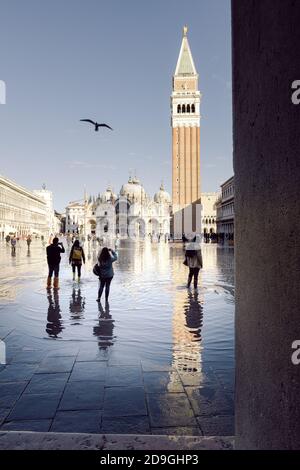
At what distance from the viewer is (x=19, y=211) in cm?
9125

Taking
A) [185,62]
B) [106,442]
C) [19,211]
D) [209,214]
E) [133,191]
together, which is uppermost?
[185,62]

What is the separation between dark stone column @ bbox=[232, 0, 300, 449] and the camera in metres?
1.45

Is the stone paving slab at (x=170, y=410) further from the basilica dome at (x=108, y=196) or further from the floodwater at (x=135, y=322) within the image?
the basilica dome at (x=108, y=196)

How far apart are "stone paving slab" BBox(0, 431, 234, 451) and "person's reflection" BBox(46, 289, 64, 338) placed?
344cm

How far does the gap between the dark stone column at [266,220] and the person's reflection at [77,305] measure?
549 cm

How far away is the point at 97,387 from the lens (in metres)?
3.84

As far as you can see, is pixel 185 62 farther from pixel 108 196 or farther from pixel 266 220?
pixel 266 220

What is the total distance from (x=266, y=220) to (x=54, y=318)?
605 centimetres

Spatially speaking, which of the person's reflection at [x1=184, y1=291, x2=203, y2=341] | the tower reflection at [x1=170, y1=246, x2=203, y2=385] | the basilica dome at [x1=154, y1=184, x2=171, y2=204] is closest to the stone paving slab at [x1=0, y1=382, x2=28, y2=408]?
the tower reflection at [x1=170, y1=246, x2=203, y2=385]

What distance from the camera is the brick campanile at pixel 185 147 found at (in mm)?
65500

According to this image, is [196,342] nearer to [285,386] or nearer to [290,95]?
[285,386]

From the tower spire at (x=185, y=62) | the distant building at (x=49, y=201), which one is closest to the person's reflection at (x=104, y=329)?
the tower spire at (x=185, y=62)

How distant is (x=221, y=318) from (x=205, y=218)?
9324 cm

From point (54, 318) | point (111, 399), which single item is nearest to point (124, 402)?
point (111, 399)
